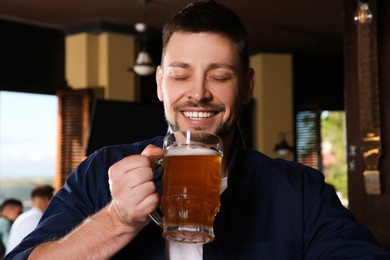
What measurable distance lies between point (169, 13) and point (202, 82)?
6.31 meters

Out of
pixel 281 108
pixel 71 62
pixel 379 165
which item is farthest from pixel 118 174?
pixel 281 108

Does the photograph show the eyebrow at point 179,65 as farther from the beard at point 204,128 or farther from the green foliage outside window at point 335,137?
the green foliage outside window at point 335,137

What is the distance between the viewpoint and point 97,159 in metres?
1.45

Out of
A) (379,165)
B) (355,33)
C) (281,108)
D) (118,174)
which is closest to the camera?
(118,174)

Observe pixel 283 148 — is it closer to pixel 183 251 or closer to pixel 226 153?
pixel 226 153

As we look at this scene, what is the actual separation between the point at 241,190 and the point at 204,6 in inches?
17.3

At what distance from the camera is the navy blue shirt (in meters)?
1.34

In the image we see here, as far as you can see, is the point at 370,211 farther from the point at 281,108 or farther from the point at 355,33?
the point at 281,108

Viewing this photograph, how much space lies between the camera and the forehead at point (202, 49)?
132cm

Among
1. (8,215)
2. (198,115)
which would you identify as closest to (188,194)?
(198,115)

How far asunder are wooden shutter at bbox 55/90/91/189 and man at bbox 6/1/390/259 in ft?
20.8

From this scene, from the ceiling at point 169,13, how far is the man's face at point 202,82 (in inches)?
226

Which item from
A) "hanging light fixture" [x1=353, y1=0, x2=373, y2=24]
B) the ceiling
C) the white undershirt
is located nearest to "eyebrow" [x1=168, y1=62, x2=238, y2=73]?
the white undershirt

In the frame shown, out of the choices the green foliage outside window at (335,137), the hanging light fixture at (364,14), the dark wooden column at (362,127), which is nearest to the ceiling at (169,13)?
the dark wooden column at (362,127)
